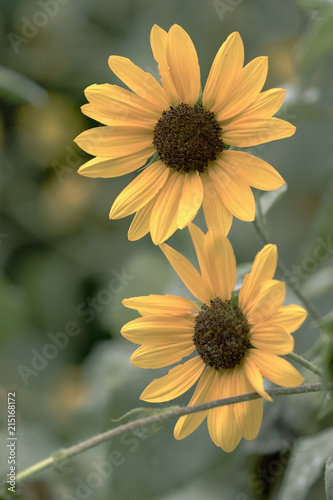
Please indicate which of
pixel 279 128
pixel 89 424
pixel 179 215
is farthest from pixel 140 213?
pixel 89 424

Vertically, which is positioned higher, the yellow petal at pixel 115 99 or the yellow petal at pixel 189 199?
the yellow petal at pixel 115 99

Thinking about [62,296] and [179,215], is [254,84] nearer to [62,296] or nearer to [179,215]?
[179,215]

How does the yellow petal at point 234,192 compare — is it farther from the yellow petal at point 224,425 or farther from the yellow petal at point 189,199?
the yellow petal at point 224,425
